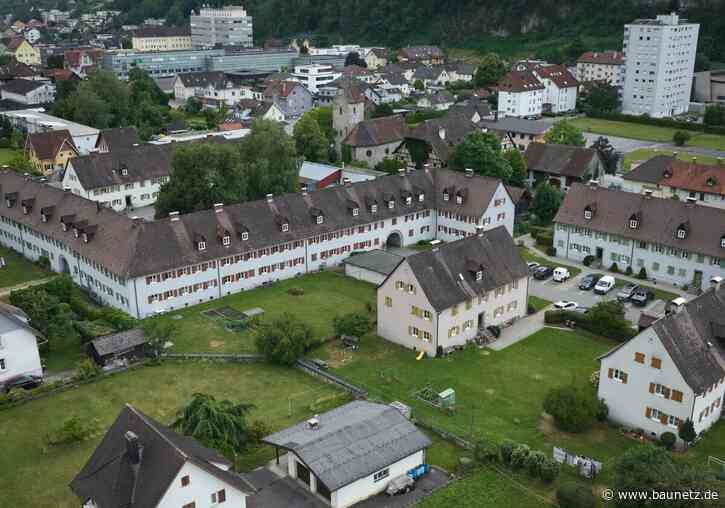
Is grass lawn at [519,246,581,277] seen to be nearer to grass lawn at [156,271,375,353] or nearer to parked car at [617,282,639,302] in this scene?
parked car at [617,282,639,302]

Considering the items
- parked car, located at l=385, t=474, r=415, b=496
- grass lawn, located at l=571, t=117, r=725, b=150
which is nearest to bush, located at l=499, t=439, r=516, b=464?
parked car, located at l=385, t=474, r=415, b=496

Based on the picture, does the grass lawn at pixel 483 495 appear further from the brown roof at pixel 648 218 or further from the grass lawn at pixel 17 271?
the grass lawn at pixel 17 271

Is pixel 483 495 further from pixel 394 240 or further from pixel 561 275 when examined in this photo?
pixel 394 240

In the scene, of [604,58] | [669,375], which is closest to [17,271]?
[669,375]

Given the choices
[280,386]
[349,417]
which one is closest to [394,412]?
[349,417]

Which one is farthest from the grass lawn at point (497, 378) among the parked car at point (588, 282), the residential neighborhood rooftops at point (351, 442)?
the parked car at point (588, 282)

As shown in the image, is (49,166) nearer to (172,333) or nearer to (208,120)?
(208,120)
